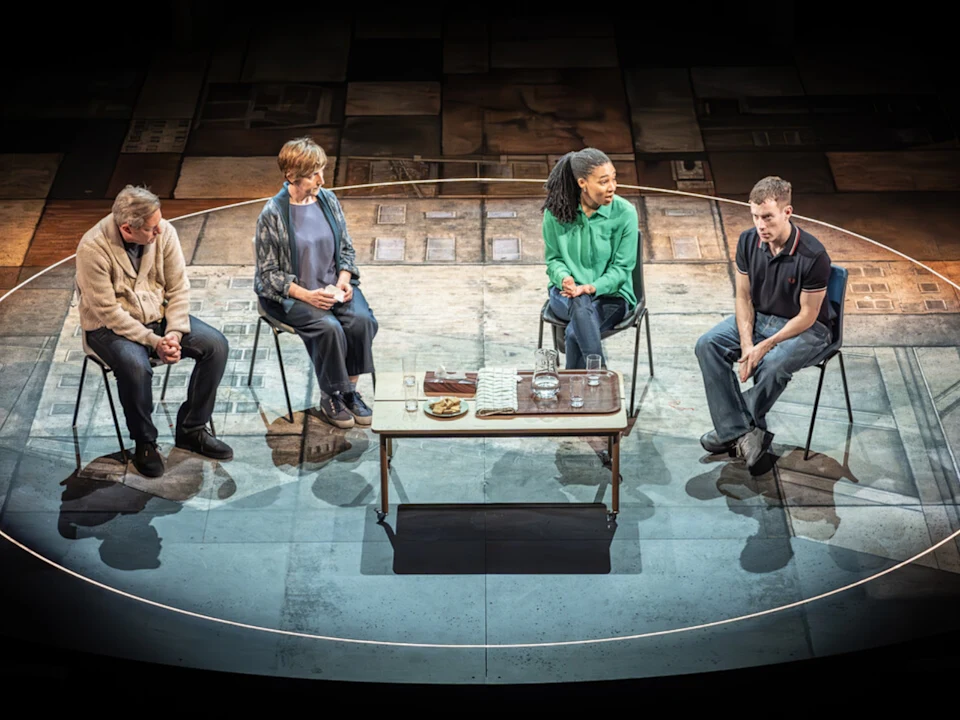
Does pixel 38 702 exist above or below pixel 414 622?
below

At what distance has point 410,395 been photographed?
183 inches

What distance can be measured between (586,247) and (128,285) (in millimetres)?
1870

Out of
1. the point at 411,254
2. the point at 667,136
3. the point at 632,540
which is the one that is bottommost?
the point at 632,540

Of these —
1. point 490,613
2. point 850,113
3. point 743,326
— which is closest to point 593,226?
point 743,326

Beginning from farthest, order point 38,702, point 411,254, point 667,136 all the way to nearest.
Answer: point 667,136 → point 411,254 → point 38,702

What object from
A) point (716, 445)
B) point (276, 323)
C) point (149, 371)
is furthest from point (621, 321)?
point (149, 371)

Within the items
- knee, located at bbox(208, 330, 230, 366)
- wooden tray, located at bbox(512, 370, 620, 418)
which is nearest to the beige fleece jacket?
knee, located at bbox(208, 330, 230, 366)

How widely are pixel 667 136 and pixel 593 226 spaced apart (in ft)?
8.60

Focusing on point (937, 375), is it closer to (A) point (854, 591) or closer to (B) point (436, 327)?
(A) point (854, 591)

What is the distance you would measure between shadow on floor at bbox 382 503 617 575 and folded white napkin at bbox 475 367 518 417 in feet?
1.34

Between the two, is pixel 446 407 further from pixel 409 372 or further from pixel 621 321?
pixel 621 321

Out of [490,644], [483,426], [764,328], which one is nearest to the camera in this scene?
[490,644]

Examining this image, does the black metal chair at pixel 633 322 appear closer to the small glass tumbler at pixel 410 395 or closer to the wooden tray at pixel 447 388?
the wooden tray at pixel 447 388

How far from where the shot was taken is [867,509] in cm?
466
